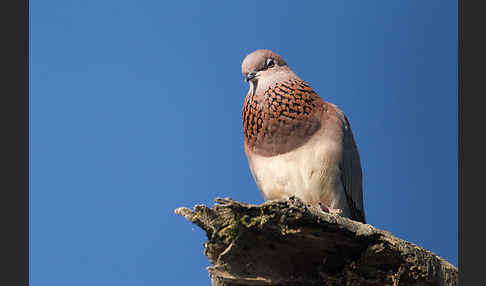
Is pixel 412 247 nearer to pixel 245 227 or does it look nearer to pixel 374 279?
pixel 374 279

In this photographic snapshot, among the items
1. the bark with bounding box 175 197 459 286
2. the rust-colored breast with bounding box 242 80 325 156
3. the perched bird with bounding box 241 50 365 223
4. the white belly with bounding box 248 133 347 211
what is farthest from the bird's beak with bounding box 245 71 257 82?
the bark with bounding box 175 197 459 286

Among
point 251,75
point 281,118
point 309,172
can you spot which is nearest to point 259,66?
point 251,75

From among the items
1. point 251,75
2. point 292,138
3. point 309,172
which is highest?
point 251,75

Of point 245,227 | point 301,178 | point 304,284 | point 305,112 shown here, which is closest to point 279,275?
point 304,284

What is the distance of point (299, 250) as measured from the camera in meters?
2.05

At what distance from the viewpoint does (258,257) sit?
78.4 inches

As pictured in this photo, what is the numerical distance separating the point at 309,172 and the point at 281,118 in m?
0.35

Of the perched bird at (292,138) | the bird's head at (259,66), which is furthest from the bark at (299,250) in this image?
the bird's head at (259,66)

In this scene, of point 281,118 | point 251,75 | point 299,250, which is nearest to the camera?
point 299,250

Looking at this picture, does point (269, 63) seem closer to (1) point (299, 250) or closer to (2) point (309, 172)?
(2) point (309, 172)

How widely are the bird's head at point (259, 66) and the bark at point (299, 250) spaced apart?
1250 mm

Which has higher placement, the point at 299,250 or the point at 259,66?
the point at 259,66

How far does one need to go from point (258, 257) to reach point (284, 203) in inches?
10.4

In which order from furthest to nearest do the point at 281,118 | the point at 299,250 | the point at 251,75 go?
the point at 251,75
the point at 281,118
the point at 299,250
